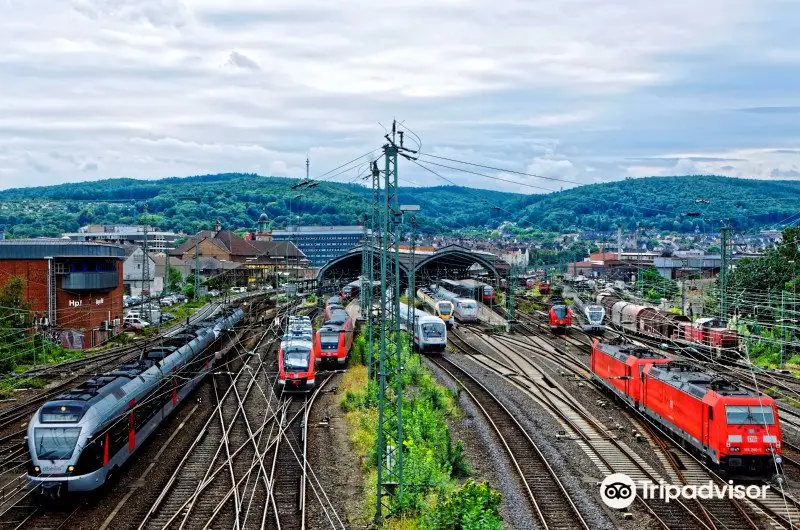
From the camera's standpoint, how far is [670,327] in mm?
53969

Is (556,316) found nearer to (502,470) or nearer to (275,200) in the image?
(502,470)

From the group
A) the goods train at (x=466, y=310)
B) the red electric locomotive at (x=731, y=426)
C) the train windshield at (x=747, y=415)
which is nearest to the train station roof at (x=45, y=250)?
the goods train at (x=466, y=310)

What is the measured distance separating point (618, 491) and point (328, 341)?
71.4ft

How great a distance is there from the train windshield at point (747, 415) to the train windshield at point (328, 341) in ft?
73.7

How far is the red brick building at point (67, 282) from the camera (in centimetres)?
5159

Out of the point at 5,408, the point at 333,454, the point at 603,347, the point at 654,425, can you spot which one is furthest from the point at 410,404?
the point at 5,408

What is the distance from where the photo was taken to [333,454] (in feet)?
83.7

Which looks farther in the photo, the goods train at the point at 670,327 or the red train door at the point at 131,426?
the goods train at the point at 670,327

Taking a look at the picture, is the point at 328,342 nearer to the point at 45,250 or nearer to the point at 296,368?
the point at 296,368

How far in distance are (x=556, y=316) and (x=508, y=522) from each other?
1721 inches

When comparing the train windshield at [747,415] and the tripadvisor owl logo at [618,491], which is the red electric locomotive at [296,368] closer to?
the tripadvisor owl logo at [618,491]

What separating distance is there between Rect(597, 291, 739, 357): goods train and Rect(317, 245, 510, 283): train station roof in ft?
51.3

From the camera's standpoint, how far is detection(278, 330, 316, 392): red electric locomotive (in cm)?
3466

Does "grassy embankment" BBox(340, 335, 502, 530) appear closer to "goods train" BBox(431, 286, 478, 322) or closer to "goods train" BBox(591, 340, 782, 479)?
"goods train" BBox(591, 340, 782, 479)
